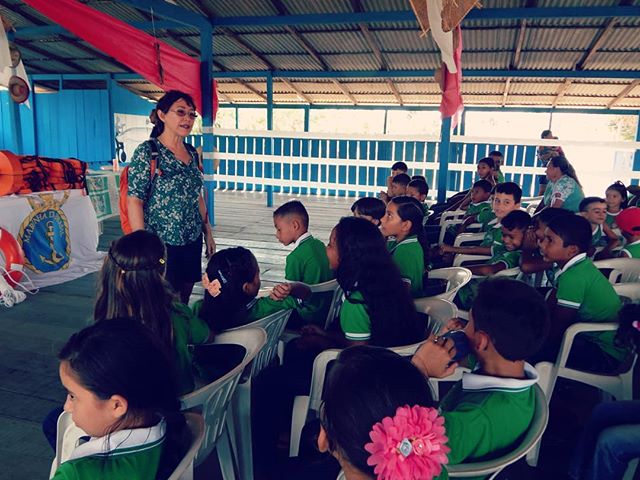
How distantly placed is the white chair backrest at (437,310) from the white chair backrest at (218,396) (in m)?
0.77

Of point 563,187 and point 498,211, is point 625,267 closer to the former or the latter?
point 498,211

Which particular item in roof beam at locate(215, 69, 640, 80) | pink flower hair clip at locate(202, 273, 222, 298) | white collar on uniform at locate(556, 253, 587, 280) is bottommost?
pink flower hair clip at locate(202, 273, 222, 298)

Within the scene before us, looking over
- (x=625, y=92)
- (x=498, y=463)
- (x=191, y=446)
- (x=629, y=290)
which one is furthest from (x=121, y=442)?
(x=625, y=92)

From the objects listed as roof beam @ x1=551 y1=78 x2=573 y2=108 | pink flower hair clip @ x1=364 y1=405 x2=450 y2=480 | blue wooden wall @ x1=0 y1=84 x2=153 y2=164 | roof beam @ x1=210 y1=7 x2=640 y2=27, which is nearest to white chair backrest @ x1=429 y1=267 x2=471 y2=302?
pink flower hair clip @ x1=364 y1=405 x2=450 y2=480

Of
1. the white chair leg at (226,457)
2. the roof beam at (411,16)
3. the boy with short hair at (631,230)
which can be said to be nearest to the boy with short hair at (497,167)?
the roof beam at (411,16)

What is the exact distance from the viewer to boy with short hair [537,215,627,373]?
2.01 metres

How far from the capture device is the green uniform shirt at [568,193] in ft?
12.9

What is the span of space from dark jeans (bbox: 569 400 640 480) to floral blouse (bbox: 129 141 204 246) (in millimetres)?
1847

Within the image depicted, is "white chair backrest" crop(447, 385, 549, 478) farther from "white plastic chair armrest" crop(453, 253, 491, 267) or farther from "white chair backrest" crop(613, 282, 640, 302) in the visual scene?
"white plastic chair armrest" crop(453, 253, 491, 267)

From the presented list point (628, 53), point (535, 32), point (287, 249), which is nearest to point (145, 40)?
point (287, 249)

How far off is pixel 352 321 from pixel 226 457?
24.2 inches

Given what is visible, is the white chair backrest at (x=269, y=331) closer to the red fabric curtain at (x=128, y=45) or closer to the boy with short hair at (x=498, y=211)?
the boy with short hair at (x=498, y=211)

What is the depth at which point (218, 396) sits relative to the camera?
1382 millimetres

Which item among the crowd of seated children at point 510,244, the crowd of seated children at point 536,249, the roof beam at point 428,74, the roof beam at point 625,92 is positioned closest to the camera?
the crowd of seated children at point 536,249
